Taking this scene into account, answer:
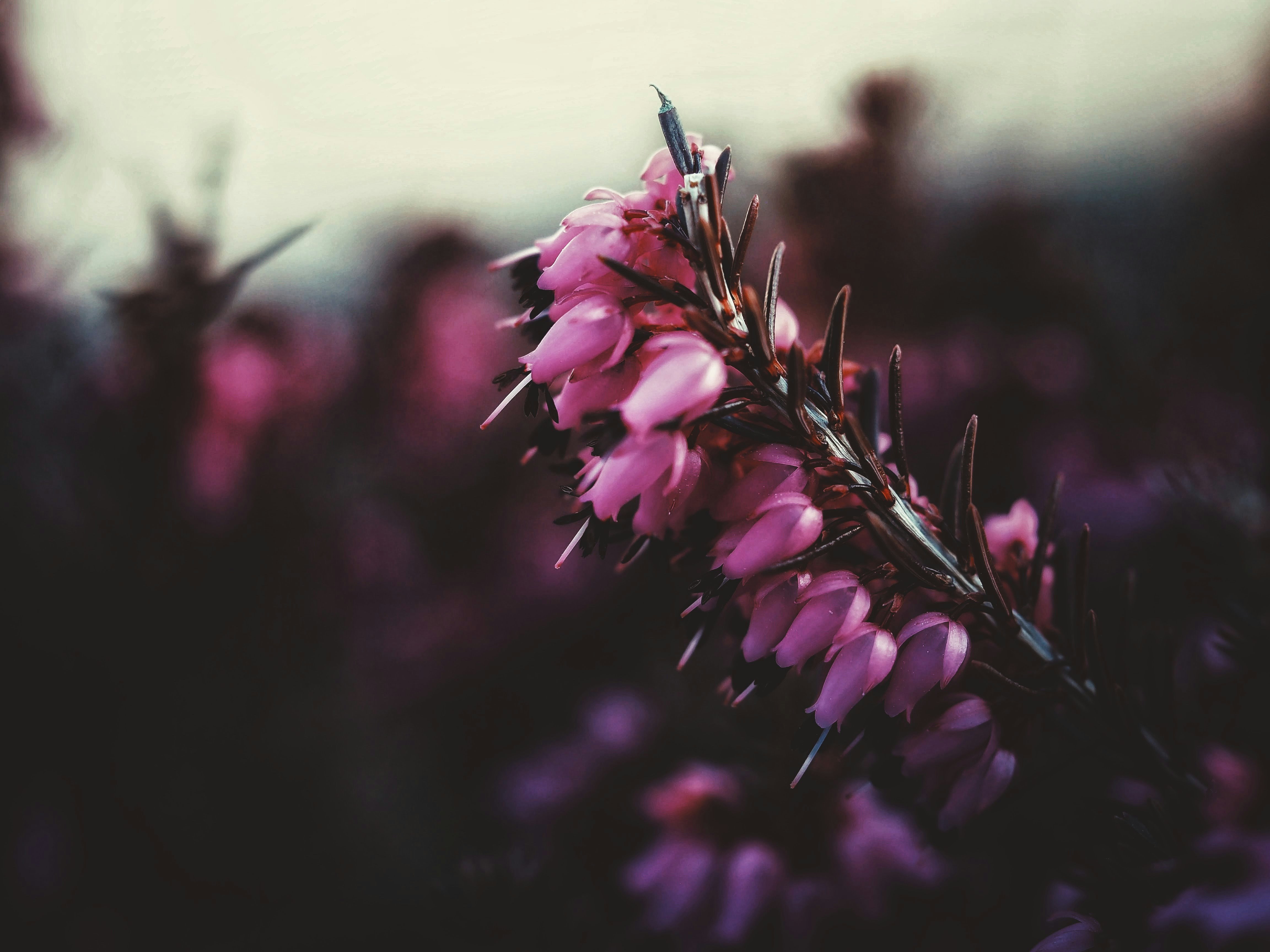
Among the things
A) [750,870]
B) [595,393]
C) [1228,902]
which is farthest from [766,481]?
[750,870]

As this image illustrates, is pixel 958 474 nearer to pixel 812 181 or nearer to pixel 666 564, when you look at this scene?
pixel 666 564

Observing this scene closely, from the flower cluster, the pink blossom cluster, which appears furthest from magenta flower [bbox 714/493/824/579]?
the pink blossom cluster

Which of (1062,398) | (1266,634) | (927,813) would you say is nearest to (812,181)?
(1062,398)

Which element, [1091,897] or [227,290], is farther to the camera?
[227,290]

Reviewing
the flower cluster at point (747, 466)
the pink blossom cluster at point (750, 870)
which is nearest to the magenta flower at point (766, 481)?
the flower cluster at point (747, 466)

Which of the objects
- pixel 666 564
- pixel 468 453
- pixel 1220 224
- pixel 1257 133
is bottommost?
pixel 468 453

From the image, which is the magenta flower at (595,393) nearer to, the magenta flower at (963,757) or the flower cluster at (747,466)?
the flower cluster at (747,466)
